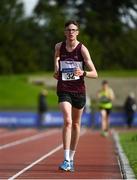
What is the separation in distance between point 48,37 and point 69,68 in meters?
97.1

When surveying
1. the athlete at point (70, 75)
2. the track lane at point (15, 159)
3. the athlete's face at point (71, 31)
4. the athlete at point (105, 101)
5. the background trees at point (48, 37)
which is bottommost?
the track lane at point (15, 159)

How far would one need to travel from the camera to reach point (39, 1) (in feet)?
310

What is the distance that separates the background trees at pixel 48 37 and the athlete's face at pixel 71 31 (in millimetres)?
66935

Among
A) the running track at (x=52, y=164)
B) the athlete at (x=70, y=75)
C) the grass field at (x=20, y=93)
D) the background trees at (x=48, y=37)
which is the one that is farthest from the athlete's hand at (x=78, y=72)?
the background trees at (x=48, y=37)

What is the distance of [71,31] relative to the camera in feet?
35.5

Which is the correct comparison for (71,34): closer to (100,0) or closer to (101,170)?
(101,170)

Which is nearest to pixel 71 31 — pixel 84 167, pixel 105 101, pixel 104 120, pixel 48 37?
pixel 84 167

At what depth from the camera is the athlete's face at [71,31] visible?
10.8 meters

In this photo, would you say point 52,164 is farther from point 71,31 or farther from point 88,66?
point 71,31

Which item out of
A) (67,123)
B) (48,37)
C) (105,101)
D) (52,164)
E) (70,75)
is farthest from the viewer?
(48,37)

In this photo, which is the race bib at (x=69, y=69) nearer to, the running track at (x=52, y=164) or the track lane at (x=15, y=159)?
the running track at (x=52, y=164)

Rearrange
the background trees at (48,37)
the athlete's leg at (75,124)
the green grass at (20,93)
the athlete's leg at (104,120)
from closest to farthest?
the athlete's leg at (75,124) < the athlete's leg at (104,120) < the green grass at (20,93) < the background trees at (48,37)

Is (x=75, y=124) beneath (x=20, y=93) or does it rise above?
above

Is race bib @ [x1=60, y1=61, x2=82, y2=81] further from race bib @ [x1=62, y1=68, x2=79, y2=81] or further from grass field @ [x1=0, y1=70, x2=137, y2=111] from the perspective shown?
grass field @ [x1=0, y1=70, x2=137, y2=111]
